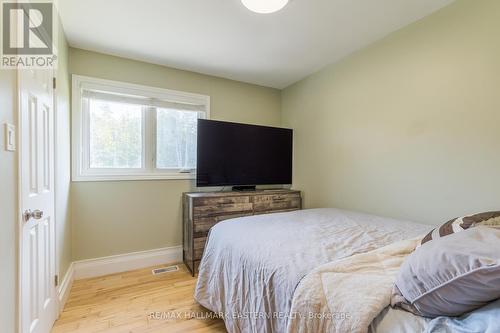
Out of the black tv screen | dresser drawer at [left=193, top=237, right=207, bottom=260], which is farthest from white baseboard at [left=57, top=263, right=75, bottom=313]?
the black tv screen

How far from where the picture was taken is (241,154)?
10.4 feet

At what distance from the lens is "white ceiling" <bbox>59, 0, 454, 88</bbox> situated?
1.93 metres

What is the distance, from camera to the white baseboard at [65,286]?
1965 mm

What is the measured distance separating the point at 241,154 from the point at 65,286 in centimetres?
218

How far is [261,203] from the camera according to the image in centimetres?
300

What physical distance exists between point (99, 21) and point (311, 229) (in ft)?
8.04

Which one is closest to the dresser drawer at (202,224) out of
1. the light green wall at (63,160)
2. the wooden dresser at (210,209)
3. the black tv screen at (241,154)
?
the wooden dresser at (210,209)

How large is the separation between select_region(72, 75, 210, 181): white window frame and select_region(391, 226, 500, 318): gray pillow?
2651mm

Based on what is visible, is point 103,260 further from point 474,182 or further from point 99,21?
point 474,182

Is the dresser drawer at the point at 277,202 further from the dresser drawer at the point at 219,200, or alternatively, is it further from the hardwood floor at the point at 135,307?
the hardwood floor at the point at 135,307

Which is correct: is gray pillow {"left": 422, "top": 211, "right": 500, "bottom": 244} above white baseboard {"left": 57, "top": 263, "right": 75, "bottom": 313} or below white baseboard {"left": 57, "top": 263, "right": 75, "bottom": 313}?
above

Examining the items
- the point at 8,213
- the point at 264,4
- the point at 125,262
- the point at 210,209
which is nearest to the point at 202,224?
the point at 210,209

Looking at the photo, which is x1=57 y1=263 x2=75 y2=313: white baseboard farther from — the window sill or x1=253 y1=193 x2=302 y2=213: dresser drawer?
x1=253 y1=193 x2=302 y2=213: dresser drawer

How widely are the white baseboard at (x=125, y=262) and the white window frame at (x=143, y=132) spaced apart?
871 mm
